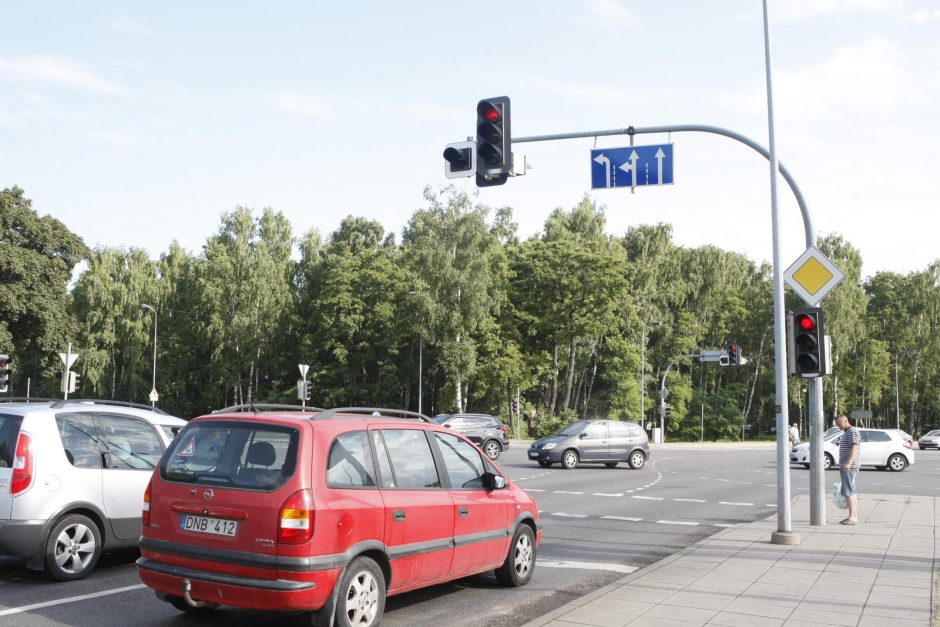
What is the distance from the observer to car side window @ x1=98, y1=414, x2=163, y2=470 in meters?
8.54

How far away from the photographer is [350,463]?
6.23 m

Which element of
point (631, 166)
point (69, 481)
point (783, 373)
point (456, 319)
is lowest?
point (69, 481)

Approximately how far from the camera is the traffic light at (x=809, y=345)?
11.4m

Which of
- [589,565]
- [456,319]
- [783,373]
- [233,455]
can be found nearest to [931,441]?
[456,319]

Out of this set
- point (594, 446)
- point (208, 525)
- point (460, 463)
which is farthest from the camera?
point (594, 446)

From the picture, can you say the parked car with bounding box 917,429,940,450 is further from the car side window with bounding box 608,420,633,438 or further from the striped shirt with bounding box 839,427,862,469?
the striped shirt with bounding box 839,427,862,469

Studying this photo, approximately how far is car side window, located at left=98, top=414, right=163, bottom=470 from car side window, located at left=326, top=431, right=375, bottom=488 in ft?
10.8

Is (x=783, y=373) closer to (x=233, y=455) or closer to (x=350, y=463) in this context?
(x=350, y=463)

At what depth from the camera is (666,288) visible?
69.2m

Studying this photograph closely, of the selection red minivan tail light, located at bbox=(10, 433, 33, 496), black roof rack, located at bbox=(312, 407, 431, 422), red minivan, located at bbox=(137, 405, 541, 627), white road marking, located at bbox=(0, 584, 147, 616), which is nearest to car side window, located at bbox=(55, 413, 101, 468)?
red minivan tail light, located at bbox=(10, 433, 33, 496)

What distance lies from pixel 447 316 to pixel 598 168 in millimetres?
42296

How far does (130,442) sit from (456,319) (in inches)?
1785

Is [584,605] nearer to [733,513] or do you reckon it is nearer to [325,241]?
[733,513]

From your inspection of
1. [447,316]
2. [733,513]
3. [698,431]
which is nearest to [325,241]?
[447,316]
